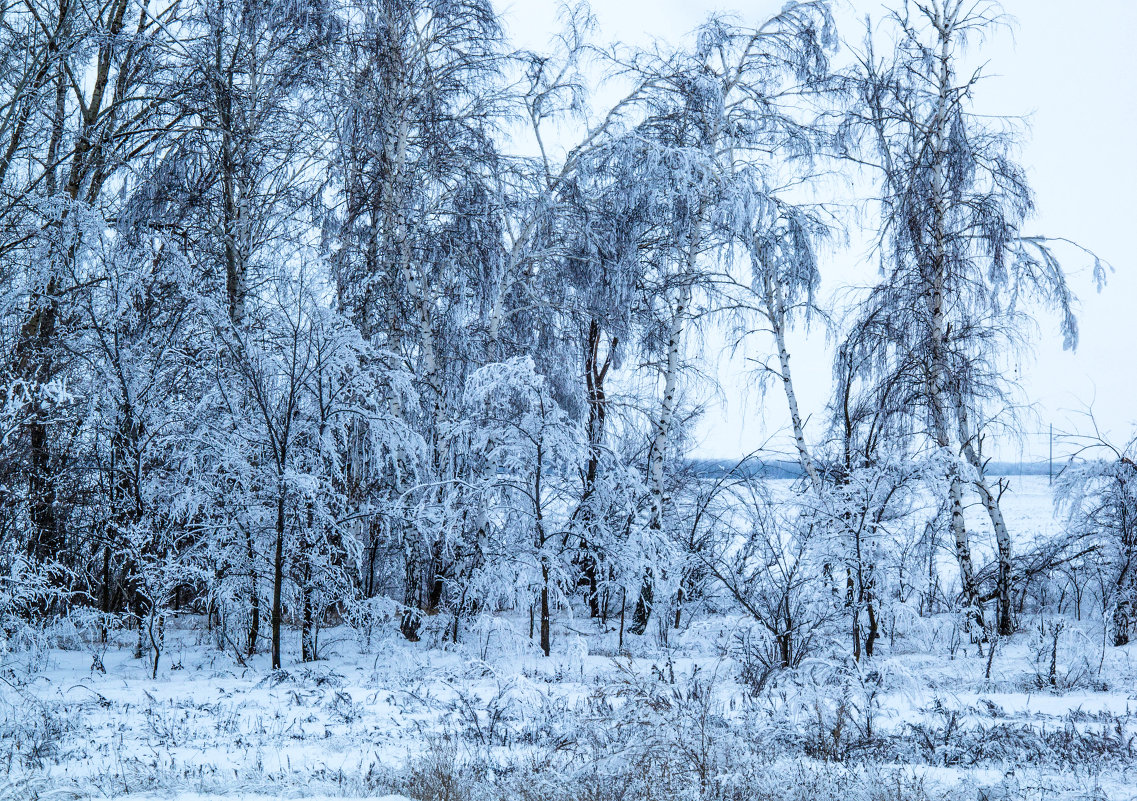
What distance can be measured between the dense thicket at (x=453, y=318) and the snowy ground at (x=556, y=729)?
1186 mm

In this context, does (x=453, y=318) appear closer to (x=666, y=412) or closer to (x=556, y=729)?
(x=666, y=412)

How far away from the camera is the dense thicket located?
917cm

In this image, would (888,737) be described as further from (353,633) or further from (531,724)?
(353,633)

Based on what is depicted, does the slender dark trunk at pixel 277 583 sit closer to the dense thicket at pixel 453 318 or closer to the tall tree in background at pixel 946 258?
the dense thicket at pixel 453 318

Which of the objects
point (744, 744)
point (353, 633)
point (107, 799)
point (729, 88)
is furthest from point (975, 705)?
point (729, 88)

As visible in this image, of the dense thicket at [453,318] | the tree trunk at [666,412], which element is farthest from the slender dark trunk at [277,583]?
the tree trunk at [666,412]

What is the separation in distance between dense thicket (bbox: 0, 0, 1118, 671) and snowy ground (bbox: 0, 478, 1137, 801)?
119 centimetres

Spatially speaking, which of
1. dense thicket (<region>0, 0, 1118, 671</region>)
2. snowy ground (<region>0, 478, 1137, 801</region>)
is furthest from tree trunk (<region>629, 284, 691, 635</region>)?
snowy ground (<region>0, 478, 1137, 801</region>)

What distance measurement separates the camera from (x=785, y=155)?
12.7 metres

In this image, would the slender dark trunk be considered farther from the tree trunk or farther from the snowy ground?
the tree trunk

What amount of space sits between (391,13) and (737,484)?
867cm

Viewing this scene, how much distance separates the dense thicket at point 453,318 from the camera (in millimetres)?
9172

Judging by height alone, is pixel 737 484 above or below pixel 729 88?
below

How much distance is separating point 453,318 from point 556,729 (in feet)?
23.5
